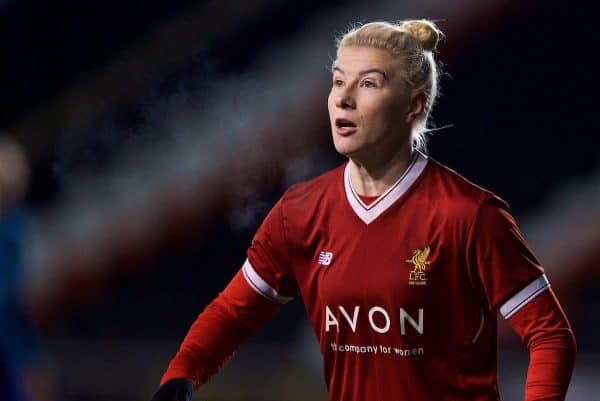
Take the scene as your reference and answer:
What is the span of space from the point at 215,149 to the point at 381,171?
8.29 feet

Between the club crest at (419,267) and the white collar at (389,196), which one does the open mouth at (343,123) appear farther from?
the club crest at (419,267)

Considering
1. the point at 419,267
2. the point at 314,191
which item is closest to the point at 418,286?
the point at 419,267

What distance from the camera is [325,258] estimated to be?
199cm

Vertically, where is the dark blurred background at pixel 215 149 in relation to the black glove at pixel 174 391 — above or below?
above

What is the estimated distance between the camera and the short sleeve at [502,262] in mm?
1787

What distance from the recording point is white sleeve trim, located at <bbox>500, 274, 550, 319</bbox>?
179cm

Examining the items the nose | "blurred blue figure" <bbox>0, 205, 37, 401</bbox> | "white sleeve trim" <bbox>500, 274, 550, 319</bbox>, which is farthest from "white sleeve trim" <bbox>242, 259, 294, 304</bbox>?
"blurred blue figure" <bbox>0, 205, 37, 401</bbox>

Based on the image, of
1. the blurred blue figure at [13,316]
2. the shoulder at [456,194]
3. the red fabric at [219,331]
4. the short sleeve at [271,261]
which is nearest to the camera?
the shoulder at [456,194]

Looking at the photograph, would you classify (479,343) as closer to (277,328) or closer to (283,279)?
(283,279)

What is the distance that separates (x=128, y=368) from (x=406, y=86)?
8.78ft

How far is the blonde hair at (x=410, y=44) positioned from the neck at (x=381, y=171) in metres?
0.06

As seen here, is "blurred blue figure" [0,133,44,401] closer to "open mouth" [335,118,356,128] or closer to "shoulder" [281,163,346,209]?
"shoulder" [281,163,346,209]

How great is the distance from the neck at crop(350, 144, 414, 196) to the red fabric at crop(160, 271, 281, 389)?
297mm

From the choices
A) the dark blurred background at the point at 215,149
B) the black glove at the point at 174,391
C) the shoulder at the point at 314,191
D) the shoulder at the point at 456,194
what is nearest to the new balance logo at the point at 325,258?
the shoulder at the point at 314,191
